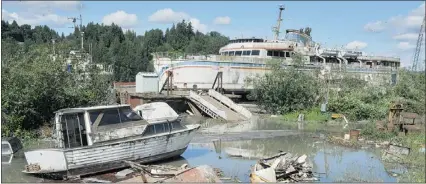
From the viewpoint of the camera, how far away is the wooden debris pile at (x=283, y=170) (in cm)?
1421

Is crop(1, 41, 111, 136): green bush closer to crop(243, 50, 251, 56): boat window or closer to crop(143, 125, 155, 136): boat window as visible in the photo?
crop(143, 125, 155, 136): boat window

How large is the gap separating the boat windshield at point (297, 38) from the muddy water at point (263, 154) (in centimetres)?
2258

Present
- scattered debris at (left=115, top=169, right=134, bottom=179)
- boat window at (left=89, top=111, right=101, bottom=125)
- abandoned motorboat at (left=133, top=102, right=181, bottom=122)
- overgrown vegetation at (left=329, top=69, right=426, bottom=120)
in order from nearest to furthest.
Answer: scattered debris at (left=115, top=169, right=134, bottom=179) → boat window at (left=89, top=111, right=101, bottom=125) → abandoned motorboat at (left=133, top=102, right=181, bottom=122) → overgrown vegetation at (left=329, top=69, right=426, bottom=120)

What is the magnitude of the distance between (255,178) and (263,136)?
11.6 m

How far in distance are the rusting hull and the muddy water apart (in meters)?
0.68

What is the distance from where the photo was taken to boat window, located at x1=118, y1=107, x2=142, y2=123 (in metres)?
16.5

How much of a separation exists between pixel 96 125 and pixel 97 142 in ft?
2.17

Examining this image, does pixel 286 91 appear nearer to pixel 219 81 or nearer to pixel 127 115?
pixel 219 81

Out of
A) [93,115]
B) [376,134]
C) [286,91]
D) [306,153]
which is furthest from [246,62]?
[93,115]

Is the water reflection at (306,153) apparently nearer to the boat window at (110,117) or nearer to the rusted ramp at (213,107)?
the boat window at (110,117)

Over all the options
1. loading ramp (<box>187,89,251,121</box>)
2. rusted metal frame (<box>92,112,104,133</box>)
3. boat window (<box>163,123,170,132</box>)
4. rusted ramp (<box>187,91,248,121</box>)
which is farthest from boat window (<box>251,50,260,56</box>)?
rusted metal frame (<box>92,112,104,133</box>)

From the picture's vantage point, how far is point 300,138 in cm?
2558

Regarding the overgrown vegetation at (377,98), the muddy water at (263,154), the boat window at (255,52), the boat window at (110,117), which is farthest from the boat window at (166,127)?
the boat window at (255,52)

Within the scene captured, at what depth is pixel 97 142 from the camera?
15406mm
